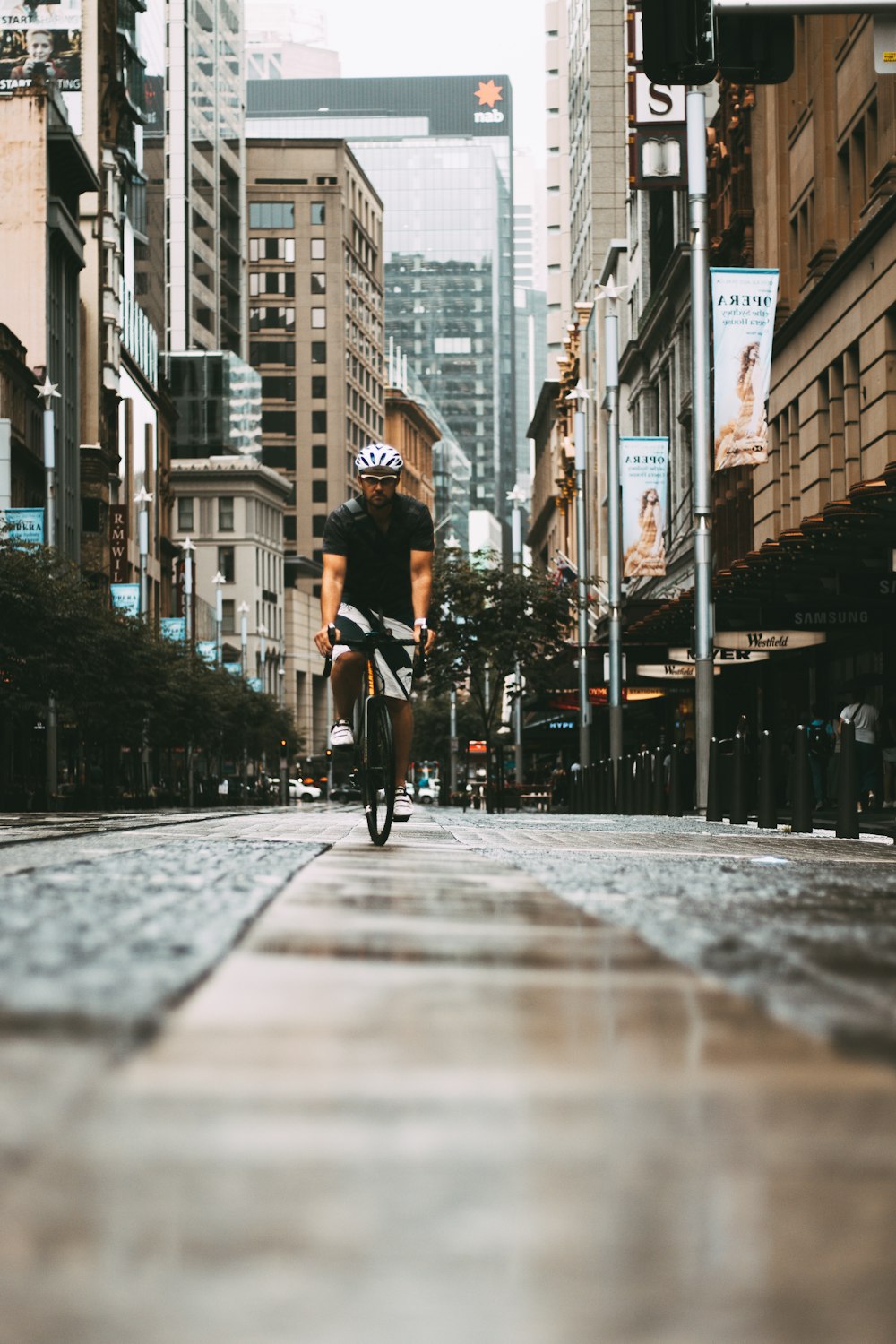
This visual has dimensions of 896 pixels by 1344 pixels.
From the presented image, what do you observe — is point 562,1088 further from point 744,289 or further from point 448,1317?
point 744,289

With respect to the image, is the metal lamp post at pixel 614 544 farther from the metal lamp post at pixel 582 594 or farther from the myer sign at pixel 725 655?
the myer sign at pixel 725 655

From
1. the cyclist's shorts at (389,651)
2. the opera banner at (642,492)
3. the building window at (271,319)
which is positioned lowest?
the cyclist's shorts at (389,651)

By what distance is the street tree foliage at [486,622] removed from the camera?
53344 mm

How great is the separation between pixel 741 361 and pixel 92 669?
20.6 meters

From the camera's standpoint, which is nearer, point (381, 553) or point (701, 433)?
point (381, 553)

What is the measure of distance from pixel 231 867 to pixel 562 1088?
4.13m

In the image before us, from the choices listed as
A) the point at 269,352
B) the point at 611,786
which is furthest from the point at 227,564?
the point at 611,786

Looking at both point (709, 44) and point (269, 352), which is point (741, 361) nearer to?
point (709, 44)

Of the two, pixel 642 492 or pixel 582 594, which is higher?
pixel 642 492

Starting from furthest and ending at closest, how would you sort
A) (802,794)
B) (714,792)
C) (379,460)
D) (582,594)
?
(582,594)
(714,792)
(802,794)
(379,460)

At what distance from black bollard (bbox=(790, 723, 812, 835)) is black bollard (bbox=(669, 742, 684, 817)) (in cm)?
804

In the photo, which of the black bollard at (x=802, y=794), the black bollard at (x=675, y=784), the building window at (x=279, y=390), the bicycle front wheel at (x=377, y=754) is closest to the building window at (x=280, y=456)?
the building window at (x=279, y=390)

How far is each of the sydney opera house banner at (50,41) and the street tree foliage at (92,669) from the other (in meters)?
26.4

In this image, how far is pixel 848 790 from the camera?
1552 cm
